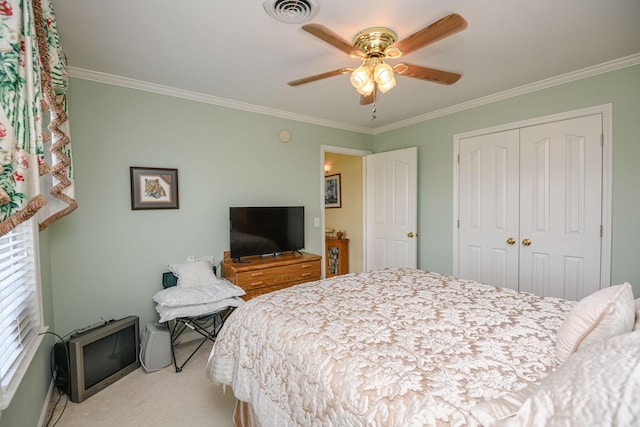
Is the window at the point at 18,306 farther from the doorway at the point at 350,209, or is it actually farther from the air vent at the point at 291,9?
the doorway at the point at 350,209

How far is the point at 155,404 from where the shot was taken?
2.09 meters

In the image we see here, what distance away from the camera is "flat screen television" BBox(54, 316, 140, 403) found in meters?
2.08

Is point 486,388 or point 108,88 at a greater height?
point 108,88

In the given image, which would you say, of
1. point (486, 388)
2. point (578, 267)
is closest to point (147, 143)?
point (486, 388)

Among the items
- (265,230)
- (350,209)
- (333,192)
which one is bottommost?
(265,230)

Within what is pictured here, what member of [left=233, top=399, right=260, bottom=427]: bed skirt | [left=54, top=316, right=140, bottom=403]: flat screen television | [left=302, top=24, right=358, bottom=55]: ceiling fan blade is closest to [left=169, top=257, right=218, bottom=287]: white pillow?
[left=54, top=316, right=140, bottom=403]: flat screen television

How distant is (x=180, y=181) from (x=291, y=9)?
1.96 meters

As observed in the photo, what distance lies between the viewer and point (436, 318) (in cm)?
156

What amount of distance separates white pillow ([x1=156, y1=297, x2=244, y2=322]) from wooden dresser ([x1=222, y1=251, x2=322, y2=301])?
11.7 inches

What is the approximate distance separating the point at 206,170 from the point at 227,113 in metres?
0.68

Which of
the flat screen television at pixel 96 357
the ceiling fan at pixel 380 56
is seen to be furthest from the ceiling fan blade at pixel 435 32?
the flat screen television at pixel 96 357

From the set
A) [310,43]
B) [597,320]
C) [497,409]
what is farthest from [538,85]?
[497,409]

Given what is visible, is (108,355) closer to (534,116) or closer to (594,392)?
(594,392)

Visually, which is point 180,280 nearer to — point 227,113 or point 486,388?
point 227,113
